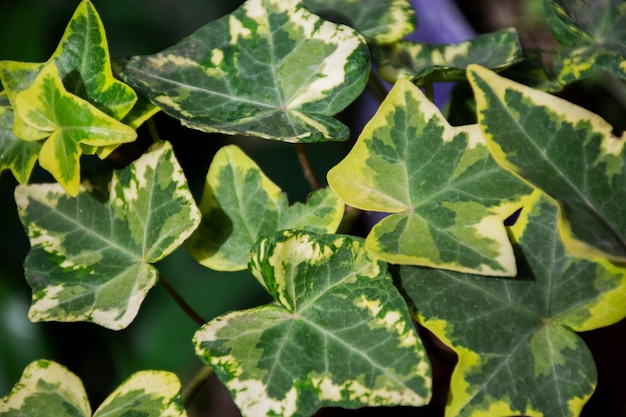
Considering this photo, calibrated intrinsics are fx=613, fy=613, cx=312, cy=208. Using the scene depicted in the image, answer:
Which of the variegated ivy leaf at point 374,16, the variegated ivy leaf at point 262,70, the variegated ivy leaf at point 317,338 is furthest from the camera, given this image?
the variegated ivy leaf at point 374,16

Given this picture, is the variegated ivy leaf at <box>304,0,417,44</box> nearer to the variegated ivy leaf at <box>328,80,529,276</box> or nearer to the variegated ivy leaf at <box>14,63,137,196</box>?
the variegated ivy leaf at <box>328,80,529,276</box>

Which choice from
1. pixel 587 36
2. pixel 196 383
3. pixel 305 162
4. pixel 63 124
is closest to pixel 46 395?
pixel 196 383

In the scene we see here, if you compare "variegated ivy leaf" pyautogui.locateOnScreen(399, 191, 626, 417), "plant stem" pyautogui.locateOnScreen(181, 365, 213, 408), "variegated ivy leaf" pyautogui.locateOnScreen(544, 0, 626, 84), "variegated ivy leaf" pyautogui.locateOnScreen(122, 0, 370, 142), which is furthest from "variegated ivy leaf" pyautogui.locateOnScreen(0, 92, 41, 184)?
"variegated ivy leaf" pyautogui.locateOnScreen(544, 0, 626, 84)

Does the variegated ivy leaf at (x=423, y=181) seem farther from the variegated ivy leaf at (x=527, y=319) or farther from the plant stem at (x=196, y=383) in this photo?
the plant stem at (x=196, y=383)

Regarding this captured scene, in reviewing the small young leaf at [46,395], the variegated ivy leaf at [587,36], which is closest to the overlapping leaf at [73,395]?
the small young leaf at [46,395]

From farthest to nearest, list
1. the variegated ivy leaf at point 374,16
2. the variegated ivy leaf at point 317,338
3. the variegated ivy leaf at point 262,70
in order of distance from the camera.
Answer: the variegated ivy leaf at point 374,16 → the variegated ivy leaf at point 262,70 → the variegated ivy leaf at point 317,338

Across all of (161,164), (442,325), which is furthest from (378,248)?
(161,164)
